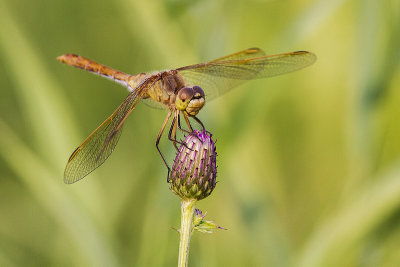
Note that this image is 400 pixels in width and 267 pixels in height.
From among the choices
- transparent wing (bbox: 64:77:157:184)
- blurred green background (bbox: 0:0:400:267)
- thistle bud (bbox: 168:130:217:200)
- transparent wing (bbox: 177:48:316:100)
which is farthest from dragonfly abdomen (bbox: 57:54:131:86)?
thistle bud (bbox: 168:130:217:200)

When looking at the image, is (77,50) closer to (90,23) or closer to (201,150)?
(90,23)

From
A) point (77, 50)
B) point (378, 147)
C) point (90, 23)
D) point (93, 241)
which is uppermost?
point (90, 23)

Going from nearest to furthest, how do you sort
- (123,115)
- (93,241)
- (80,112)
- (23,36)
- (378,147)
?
1. (123,115)
2. (93,241)
3. (378,147)
4. (23,36)
5. (80,112)

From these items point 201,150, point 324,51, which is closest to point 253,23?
point 324,51

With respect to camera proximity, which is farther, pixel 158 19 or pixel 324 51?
Answer: pixel 324 51

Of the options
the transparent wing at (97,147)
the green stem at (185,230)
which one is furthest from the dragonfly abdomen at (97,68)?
the green stem at (185,230)
